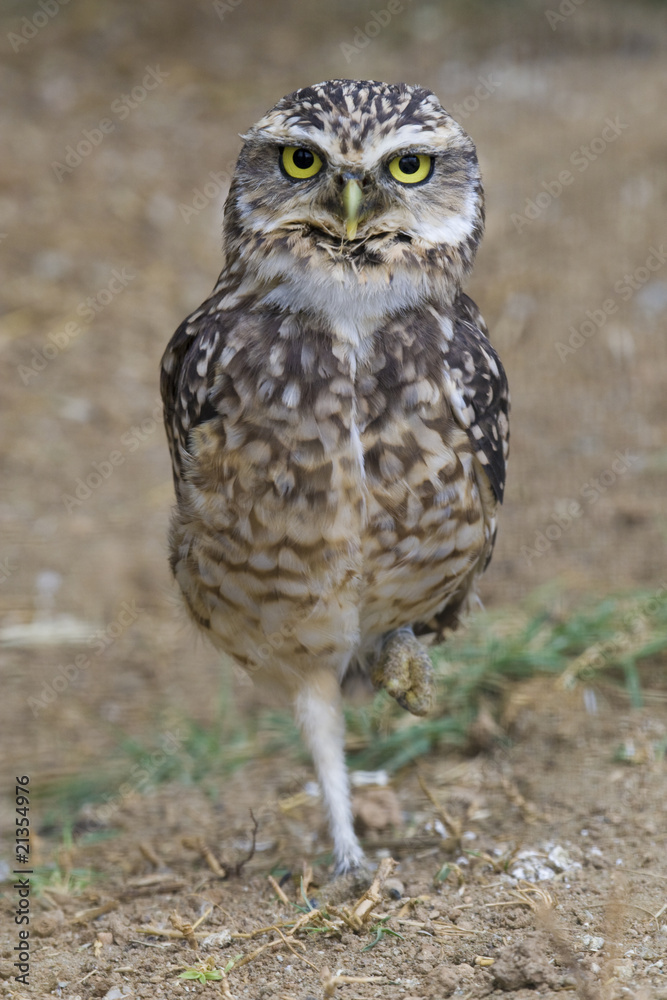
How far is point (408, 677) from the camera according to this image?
338 centimetres

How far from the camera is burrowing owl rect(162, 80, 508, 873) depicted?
9.62ft

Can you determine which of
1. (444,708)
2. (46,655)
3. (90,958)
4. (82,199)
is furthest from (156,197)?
(90,958)

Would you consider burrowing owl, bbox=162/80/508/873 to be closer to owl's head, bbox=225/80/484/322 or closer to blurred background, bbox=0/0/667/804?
owl's head, bbox=225/80/484/322

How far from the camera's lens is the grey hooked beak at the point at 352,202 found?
2.80 metres

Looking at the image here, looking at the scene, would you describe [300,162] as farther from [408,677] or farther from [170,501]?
[170,501]

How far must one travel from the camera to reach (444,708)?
4367 millimetres

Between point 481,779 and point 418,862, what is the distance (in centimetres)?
59

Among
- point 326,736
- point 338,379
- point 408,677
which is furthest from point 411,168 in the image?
point 326,736

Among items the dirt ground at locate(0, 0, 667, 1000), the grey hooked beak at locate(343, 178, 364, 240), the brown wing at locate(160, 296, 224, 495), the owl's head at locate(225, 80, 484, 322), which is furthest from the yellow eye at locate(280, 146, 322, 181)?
the dirt ground at locate(0, 0, 667, 1000)

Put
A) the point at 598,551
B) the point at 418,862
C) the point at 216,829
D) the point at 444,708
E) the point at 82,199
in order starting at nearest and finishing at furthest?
the point at 418,862
the point at 216,829
the point at 444,708
the point at 598,551
the point at 82,199

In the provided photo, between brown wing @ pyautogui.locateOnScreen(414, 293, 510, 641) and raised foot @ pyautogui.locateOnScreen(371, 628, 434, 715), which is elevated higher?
brown wing @ pyautogui.locateOnScreen(414, 293, 510, 641)

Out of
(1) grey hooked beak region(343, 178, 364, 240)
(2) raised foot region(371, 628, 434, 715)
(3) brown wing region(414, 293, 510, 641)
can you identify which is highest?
(1) grey hooked beak region(343, 178, 364, 240)

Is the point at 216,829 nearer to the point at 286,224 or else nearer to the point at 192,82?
the point at 286,224

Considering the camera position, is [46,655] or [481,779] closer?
[481,779]
